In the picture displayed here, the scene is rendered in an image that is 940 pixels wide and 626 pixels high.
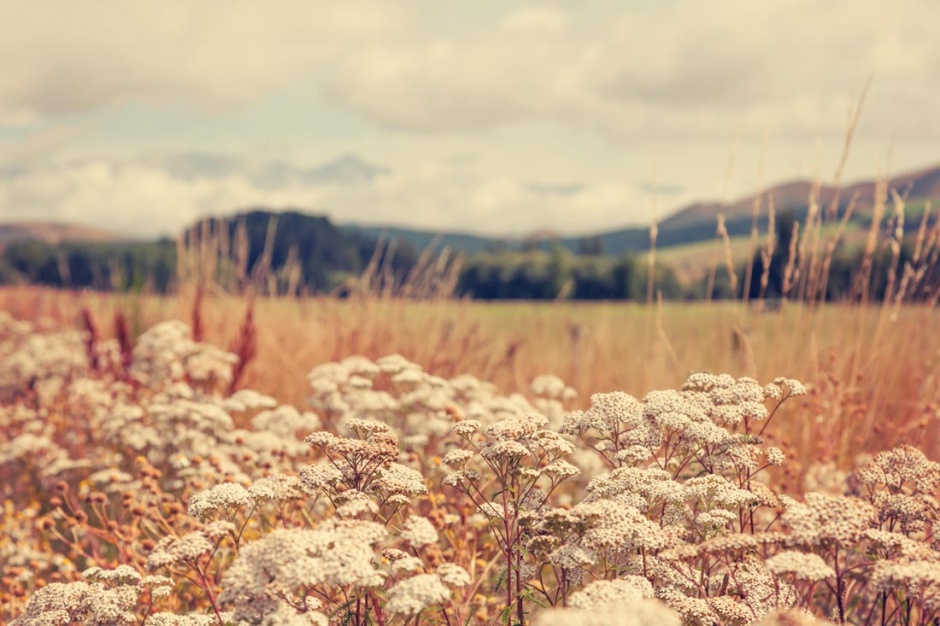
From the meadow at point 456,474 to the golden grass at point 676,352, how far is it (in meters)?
0.05

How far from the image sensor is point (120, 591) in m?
2.44

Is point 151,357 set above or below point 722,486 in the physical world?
below

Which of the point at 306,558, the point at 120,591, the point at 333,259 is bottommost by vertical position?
the point at 333,259

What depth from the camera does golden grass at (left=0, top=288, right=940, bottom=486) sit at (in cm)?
625

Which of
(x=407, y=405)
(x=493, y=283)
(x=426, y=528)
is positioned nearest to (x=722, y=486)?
(x=426, y=528)

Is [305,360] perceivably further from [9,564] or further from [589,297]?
[589,297]

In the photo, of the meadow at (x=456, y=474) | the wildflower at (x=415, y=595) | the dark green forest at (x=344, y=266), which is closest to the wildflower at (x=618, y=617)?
the meadow at (x=456, y=474)

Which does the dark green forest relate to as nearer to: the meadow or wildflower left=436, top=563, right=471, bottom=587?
the meadow

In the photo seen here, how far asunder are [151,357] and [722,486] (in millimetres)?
6117

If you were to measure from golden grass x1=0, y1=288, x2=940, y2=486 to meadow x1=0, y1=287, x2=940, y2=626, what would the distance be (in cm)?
5

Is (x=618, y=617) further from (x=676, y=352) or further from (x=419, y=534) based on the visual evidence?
(x=676, y=352)

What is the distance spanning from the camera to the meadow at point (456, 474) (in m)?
2.29

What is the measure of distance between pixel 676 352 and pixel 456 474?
7.20 meters

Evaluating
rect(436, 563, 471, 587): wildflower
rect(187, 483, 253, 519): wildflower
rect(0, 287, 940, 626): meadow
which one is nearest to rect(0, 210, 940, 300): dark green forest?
rect(0, 287, 940, 626): meadow
